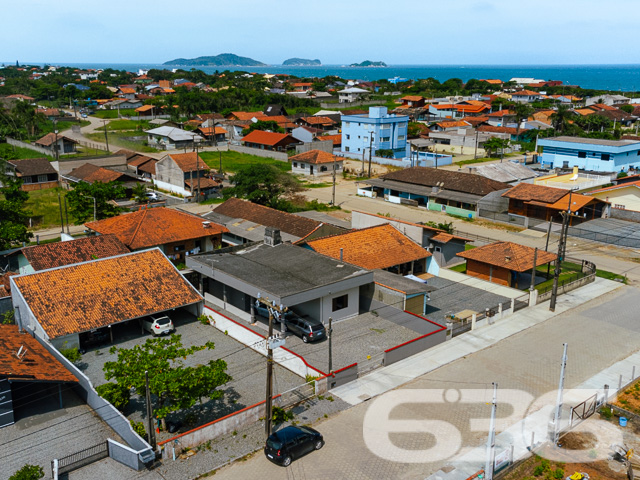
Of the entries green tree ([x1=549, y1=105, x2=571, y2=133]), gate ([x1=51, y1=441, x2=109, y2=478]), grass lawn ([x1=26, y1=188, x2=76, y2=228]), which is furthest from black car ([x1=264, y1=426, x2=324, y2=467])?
green tree ([x1=549, y1=105, x2=571, y2=133])

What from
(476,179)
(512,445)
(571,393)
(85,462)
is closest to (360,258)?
(571,393)

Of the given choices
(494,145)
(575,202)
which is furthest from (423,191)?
(494,145)

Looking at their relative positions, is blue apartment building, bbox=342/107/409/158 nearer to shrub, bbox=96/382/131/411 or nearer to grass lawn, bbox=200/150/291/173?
grass lawn, bbox=200/150/291/173

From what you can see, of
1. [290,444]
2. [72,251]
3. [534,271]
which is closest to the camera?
[290,444]

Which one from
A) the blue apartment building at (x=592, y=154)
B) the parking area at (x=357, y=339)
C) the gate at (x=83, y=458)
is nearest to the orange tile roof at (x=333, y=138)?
the blue apartment building at (x=592, y=154)

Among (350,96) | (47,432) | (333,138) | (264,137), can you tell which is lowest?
(47,432)

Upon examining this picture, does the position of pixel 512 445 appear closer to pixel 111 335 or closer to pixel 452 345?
pixel 452 345

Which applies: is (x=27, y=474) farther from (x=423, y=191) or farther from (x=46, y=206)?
(x=423, y=191)
